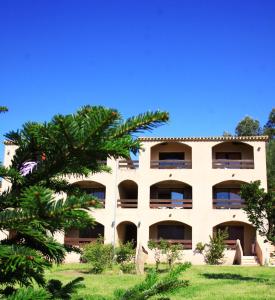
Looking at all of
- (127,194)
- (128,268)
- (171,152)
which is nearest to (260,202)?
(128,268)

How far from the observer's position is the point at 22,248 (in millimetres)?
1329

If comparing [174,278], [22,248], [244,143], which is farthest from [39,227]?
[244,143]

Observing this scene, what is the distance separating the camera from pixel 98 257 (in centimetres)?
2469

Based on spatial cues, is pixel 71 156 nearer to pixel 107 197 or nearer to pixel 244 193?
pixel 244 193

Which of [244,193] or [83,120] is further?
[244,193]

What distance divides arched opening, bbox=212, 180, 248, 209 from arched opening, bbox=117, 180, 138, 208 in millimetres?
6360

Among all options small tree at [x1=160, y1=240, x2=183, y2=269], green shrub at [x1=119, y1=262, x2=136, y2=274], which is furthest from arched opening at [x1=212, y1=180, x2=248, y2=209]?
green shrub at [x1=119, y1=262, x2=136, y2=274]

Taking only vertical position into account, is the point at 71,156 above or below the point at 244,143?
below

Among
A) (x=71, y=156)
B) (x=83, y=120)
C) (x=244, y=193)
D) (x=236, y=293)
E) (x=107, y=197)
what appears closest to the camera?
(x=83, y=120)

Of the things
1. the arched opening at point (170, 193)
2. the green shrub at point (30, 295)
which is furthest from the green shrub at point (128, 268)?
the green shrub at point (30, 295)

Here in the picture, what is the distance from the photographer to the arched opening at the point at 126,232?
32.8m

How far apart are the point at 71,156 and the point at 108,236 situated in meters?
30.3

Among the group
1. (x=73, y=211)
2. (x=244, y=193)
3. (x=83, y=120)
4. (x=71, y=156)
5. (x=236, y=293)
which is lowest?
(x=236, y=293)

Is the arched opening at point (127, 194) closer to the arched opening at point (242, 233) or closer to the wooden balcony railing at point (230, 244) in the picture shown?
the arched opening at point (242, 233)
